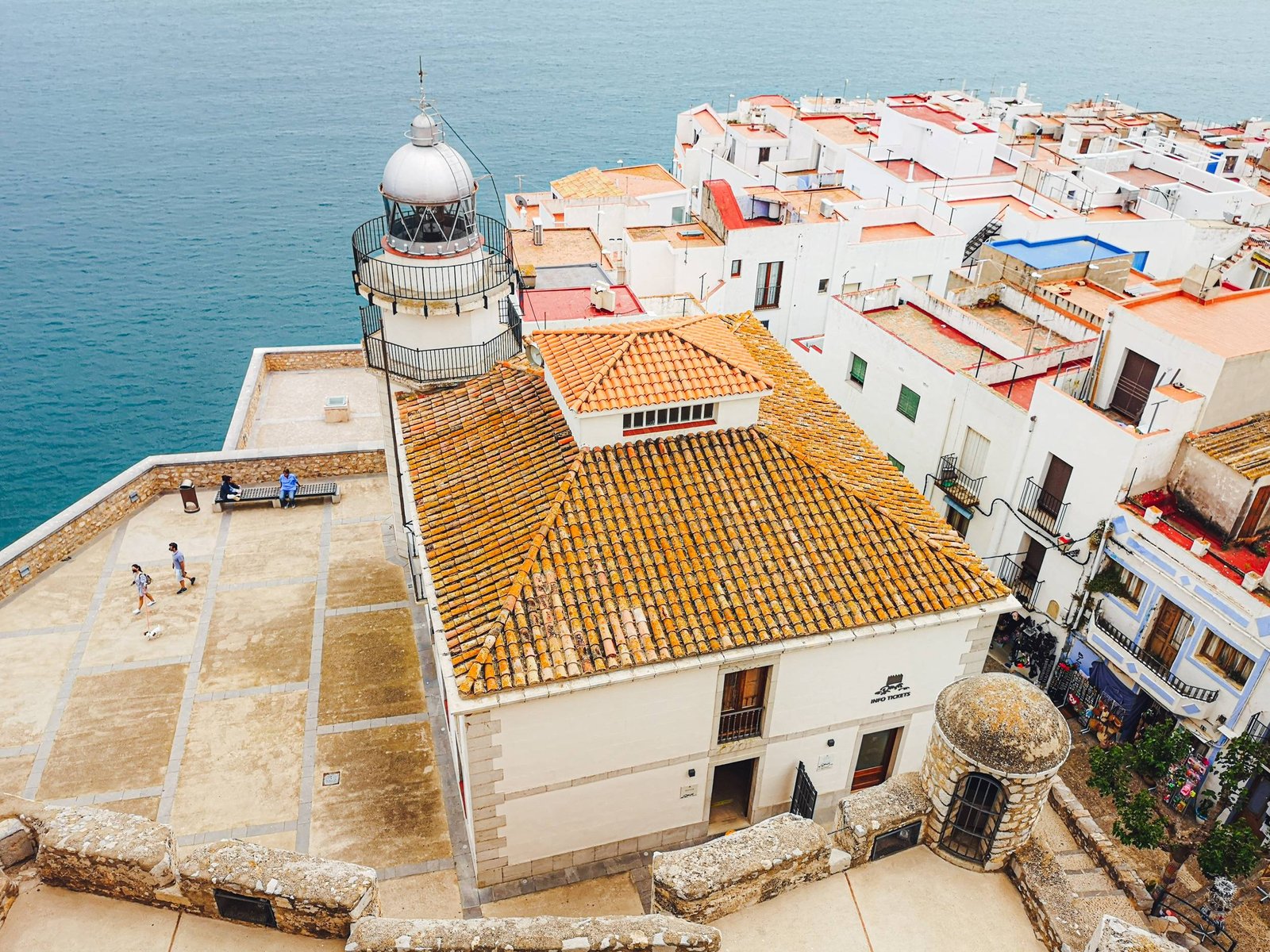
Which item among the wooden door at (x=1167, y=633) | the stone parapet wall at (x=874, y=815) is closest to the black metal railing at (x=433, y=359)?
the stone parapet wall at (x=874, y=815)

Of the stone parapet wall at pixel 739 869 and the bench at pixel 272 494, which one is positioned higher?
the stone parapet wall at pixel 739 869

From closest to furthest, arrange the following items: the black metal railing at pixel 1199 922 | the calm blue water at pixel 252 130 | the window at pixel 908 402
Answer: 1. the black metal railing at pixel 1199 922
2. the window at pixel 908 402
3. the calm blue water at pixel 252 130

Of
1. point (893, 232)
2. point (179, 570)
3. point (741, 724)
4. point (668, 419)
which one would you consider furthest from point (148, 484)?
point (893, 232)

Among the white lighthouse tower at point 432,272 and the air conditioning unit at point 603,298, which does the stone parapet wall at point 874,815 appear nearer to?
the white lighthouse tower at point 432,272

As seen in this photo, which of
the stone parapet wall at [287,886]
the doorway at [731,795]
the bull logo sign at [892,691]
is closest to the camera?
the stone parapet wall at [287,886]

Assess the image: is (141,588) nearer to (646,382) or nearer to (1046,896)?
(646,382)

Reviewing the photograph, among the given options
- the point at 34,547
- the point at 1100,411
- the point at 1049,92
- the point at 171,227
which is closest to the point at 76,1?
the point at 171,227

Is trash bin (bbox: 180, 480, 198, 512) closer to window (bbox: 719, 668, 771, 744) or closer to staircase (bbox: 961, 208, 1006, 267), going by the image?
window (bbox: 719, 668, 771, 744)
